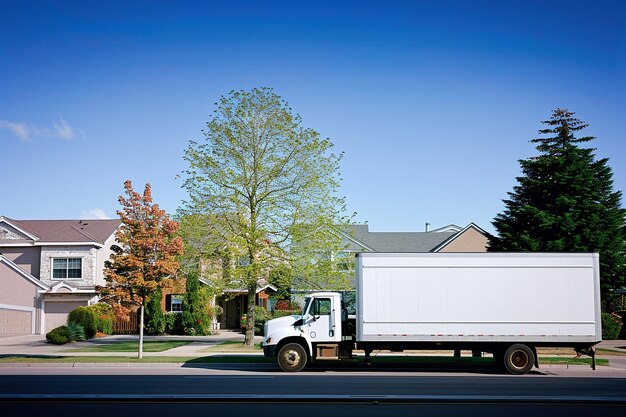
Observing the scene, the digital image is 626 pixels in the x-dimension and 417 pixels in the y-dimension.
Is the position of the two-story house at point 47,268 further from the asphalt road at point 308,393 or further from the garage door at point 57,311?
the asphalt road at point 308,393

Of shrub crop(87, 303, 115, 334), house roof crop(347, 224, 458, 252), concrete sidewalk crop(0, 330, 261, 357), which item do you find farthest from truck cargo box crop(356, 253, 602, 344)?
house roof crop(347, 224, 458, 252)

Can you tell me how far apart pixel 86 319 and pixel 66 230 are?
37.9 ft

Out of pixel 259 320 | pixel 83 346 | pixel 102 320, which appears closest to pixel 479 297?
pixel 259 320

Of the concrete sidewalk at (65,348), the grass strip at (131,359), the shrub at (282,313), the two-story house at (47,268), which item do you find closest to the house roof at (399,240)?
the shrub at (282,313)

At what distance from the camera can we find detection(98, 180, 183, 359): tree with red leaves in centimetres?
2552

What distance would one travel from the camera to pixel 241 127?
30297 mm

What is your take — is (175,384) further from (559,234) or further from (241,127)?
(559,234)

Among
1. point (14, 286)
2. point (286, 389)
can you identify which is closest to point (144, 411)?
point (286, 389)

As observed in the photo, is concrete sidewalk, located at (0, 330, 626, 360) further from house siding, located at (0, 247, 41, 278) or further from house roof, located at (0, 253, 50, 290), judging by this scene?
house siding, located at (0, 247, 41, 278)

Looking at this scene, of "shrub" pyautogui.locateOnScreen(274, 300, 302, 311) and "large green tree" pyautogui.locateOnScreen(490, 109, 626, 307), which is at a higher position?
"large green tree" pyautogui.locateOnScreen(490, 109, 626, 307)

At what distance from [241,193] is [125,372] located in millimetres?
11922

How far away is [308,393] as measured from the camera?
1471 cm

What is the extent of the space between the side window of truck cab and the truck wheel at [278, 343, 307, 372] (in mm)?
1312

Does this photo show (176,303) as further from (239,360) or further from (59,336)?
(239,360)
